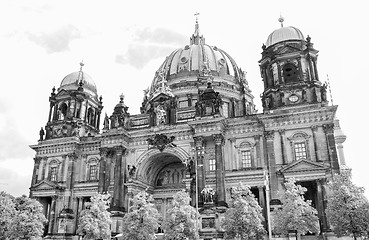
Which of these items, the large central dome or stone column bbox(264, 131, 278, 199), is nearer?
stone column bbox(264, 131, 278, 199)

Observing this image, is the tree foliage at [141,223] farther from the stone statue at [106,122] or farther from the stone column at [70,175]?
the stone statue at [106,122]

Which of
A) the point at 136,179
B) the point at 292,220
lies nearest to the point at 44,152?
the point at 136,179

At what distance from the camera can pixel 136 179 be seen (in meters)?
45.5

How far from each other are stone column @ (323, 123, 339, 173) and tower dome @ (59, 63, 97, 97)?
118 feet

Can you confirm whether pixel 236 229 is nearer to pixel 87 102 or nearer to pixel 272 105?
pixel 272 105

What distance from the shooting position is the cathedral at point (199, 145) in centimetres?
3903

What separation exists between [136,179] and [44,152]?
1585 centimetres

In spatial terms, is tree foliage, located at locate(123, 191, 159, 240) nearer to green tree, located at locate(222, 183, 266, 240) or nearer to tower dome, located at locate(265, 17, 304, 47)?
green tree, located at locate(222, 183, 266, 240)

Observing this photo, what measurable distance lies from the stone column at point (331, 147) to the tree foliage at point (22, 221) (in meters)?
33.4

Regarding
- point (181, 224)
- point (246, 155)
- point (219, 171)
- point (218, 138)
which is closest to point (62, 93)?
point (218, 138)

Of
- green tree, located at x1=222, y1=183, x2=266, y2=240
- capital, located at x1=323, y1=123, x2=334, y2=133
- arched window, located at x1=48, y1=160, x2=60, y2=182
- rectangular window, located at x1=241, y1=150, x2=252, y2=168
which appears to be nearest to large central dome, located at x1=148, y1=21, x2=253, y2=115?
rectangular window, located at x1=241, y1=150, x2=252, y2=168

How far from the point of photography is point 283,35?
148 ft

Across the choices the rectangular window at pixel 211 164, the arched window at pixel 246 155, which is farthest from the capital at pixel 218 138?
the arched window at pixel 246 155

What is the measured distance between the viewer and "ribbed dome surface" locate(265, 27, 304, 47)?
44.7m
